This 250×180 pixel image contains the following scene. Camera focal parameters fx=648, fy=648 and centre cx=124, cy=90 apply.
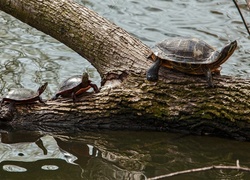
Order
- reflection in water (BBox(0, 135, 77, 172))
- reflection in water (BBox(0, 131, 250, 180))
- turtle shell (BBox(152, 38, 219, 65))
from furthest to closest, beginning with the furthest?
turtle shell (BBox(152, 38, 219, 65))
reflection in water (BBox(0, 135, 77, 172))
reflection in water (BBox(0, 131, 250, 180))

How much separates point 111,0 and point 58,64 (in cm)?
261

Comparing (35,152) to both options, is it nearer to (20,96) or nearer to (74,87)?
(20,96)

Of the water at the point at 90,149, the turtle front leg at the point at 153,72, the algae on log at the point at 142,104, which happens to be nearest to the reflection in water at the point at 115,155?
the water at the point at 90,149

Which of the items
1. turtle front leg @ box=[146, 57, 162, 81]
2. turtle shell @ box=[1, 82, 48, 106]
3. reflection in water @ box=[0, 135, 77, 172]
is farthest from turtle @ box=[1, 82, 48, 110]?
turtle front leg @ box=[146, 57, 162, 81]

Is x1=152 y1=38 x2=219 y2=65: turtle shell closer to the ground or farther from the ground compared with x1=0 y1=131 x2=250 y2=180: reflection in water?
farther from the ground

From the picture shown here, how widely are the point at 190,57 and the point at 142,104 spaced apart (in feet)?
2.00

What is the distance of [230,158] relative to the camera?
221 inches

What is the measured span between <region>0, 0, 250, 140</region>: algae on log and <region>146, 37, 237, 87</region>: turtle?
74 mm

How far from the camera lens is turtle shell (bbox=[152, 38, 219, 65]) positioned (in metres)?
5.84

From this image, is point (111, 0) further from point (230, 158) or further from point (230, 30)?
point (230, 158)

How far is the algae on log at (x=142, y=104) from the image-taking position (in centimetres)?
571

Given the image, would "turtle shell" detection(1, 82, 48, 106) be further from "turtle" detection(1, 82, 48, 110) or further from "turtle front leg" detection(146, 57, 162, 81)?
"turtle front leg" detection(146, 57, 162, 81)

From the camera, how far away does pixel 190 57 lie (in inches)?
231

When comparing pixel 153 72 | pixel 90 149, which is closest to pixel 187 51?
pixel 153 72
